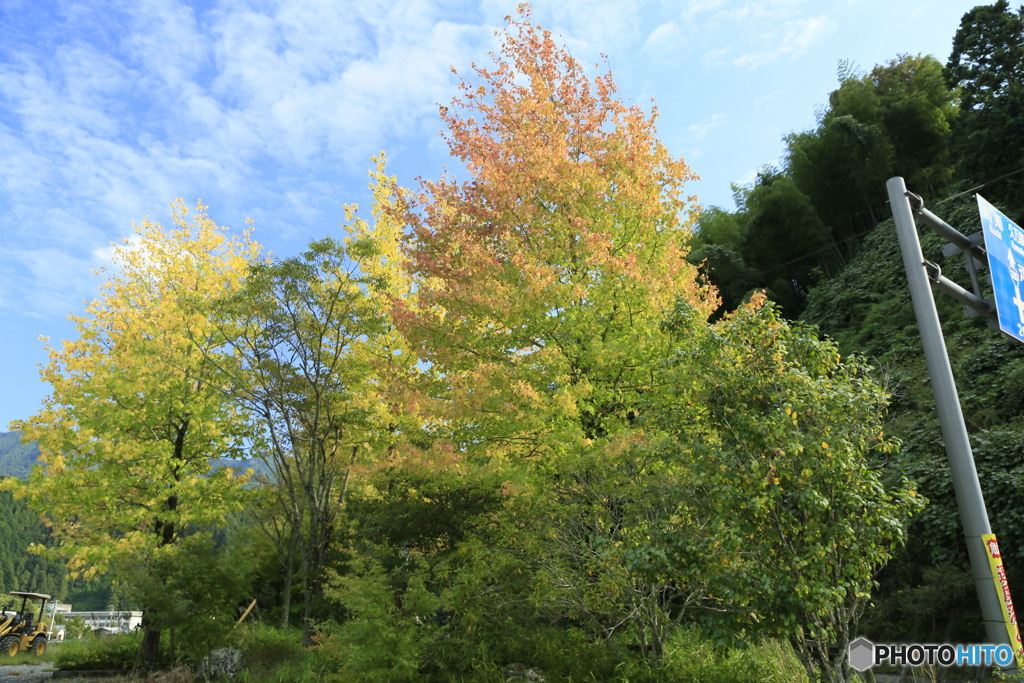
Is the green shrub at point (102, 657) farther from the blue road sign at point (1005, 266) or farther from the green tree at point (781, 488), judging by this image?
the blue road sign at point (1005, 266)

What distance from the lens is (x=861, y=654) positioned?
18.3ft

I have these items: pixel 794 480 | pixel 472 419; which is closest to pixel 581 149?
pixel 472 419

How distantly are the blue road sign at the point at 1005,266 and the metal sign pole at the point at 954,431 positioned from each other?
0.76 meters

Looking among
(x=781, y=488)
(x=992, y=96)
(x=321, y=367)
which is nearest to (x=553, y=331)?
(x=781, y=488)

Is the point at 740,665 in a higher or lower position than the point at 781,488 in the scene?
lower

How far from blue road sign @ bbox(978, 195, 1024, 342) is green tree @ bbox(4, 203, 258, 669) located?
39.6 ft

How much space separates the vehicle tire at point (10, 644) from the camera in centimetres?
2016

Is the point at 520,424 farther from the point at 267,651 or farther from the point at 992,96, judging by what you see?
the point at 992,96

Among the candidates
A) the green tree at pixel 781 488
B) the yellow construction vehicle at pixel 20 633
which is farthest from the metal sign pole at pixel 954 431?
the yellow construction vehicle at pixel 20 633

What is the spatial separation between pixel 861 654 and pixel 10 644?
2513cm

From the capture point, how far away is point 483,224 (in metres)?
9.98

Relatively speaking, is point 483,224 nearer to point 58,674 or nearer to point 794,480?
point 794,480

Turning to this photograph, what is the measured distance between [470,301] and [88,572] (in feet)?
36.1

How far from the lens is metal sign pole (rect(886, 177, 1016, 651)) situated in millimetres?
4680
